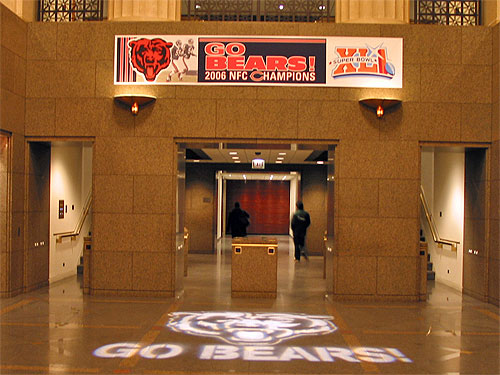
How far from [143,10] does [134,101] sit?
5.51 ft

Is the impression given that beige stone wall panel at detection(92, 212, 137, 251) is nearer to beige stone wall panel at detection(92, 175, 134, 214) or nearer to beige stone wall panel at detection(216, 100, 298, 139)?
beige stone wall panel at detection(92, 175, 134, 214)

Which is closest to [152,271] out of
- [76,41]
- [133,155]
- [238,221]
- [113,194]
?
[113,194]

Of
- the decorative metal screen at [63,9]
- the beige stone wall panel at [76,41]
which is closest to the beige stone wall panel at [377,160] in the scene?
the beige stone wall panel at [76,41]

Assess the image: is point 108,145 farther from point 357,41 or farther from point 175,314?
point 357,41

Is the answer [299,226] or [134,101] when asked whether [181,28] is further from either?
[299,226]

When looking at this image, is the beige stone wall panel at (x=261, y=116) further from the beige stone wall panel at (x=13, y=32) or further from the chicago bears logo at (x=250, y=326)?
the beige stone wall panel at (x=13, y=32)

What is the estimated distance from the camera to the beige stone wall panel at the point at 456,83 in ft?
27.6

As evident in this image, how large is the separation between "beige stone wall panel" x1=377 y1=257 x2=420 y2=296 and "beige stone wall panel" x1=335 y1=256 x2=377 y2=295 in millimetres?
100

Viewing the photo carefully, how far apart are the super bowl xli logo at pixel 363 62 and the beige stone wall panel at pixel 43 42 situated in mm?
4582

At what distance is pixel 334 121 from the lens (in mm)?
8461

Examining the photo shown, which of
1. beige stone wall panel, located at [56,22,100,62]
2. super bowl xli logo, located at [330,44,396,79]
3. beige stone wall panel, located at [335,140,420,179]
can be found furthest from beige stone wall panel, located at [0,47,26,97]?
beige stone wall panel, located at [335,140,420,179]

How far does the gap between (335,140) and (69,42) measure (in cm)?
461

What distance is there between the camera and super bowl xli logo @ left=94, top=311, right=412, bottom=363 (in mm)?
5379

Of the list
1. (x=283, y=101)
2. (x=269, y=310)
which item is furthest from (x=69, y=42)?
(x=269, y=310)
